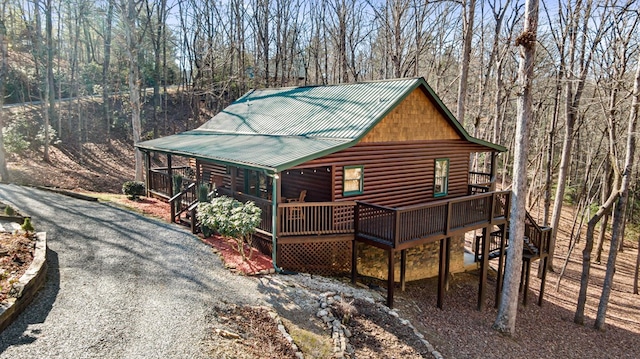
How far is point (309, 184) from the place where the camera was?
13.9 metres

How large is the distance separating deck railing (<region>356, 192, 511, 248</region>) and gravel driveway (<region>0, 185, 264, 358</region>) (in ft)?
11.8

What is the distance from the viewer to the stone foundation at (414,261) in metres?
13.5

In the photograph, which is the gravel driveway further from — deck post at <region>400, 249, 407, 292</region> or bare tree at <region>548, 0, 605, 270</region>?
bare tree at <region>548, 0, 605, 270</region>

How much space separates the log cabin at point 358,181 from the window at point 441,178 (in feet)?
0.12

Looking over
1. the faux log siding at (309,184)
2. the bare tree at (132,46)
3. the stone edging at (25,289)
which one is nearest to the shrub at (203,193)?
the faux log siding at (309,184)

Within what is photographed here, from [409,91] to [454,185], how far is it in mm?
4814

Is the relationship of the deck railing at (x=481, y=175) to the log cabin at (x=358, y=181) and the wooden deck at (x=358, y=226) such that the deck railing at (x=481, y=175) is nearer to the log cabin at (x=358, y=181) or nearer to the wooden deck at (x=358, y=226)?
the log cabin at (x=358, y=181)

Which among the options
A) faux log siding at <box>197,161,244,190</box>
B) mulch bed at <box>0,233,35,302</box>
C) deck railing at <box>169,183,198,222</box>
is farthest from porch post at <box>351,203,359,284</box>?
mulch bed at <box>0,233,35,302</box>

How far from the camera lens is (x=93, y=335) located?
7.40 metres

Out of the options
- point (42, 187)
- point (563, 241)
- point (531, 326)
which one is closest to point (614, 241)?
point (531, 326)

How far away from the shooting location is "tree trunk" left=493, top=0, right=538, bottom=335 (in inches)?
450

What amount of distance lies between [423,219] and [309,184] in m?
3.90

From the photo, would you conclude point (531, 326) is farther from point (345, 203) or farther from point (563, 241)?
point (563, 241)

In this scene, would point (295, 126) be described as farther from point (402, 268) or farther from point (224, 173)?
point (402, 268)
